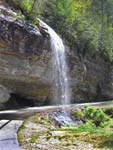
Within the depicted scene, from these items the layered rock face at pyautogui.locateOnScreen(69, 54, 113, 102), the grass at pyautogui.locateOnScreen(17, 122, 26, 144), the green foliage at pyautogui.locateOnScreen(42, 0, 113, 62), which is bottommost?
the layered rock face at pyautogui.locateOnScreen(69, 54, 113, 102)

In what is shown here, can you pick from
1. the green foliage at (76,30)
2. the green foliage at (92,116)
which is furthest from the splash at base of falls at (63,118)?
the green foliage at (76,30)

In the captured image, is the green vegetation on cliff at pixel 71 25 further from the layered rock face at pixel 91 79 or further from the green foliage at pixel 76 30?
the layered rock face at pixel 91 79

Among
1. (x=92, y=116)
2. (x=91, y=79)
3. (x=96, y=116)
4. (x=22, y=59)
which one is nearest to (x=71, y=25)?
(x=91, y=79)

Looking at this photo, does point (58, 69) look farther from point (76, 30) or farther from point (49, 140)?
point (49, 140)

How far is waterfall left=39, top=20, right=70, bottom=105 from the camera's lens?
2225 centimetres

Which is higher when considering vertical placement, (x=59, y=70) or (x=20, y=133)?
(x=20, y=133)

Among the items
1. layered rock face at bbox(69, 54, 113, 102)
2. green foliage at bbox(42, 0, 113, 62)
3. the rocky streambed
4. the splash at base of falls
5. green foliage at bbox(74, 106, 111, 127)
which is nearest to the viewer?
the rocky streambed

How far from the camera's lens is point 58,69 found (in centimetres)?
2283

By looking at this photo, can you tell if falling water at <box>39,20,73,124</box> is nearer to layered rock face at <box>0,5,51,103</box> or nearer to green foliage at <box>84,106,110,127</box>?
layered rock face at <box>0,5,51,103</box>

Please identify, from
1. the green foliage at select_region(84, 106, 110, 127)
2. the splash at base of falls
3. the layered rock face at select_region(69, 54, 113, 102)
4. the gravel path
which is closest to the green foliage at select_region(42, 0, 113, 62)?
the layered rock face at select_region(69, 54, 113, 102)

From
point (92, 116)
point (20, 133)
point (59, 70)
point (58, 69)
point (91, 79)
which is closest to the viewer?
point (20, 133)

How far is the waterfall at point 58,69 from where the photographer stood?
22.2 m

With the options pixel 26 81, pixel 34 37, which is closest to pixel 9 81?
pixel 26 81

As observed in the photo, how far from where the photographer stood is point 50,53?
21688 millimetres
